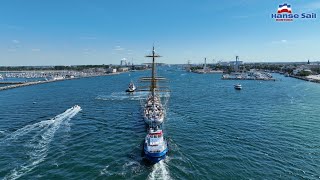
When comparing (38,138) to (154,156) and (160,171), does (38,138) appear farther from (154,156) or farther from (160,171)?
Result: (160,171)

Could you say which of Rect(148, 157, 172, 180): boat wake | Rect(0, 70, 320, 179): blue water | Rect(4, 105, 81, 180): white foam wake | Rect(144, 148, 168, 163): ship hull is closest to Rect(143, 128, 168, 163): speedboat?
Rect(144, 148, 168, 163): ship hull

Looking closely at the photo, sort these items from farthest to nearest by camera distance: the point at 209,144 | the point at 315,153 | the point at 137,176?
the point at 209,144 < the point at 315,153 < the point at 137,176

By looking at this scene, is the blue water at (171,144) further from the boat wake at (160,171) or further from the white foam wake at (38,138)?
the boat wake at (160,171)

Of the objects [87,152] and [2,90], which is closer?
[87,152]

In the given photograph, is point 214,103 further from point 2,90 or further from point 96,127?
point 2,90

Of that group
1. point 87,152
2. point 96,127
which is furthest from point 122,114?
point 87,152
